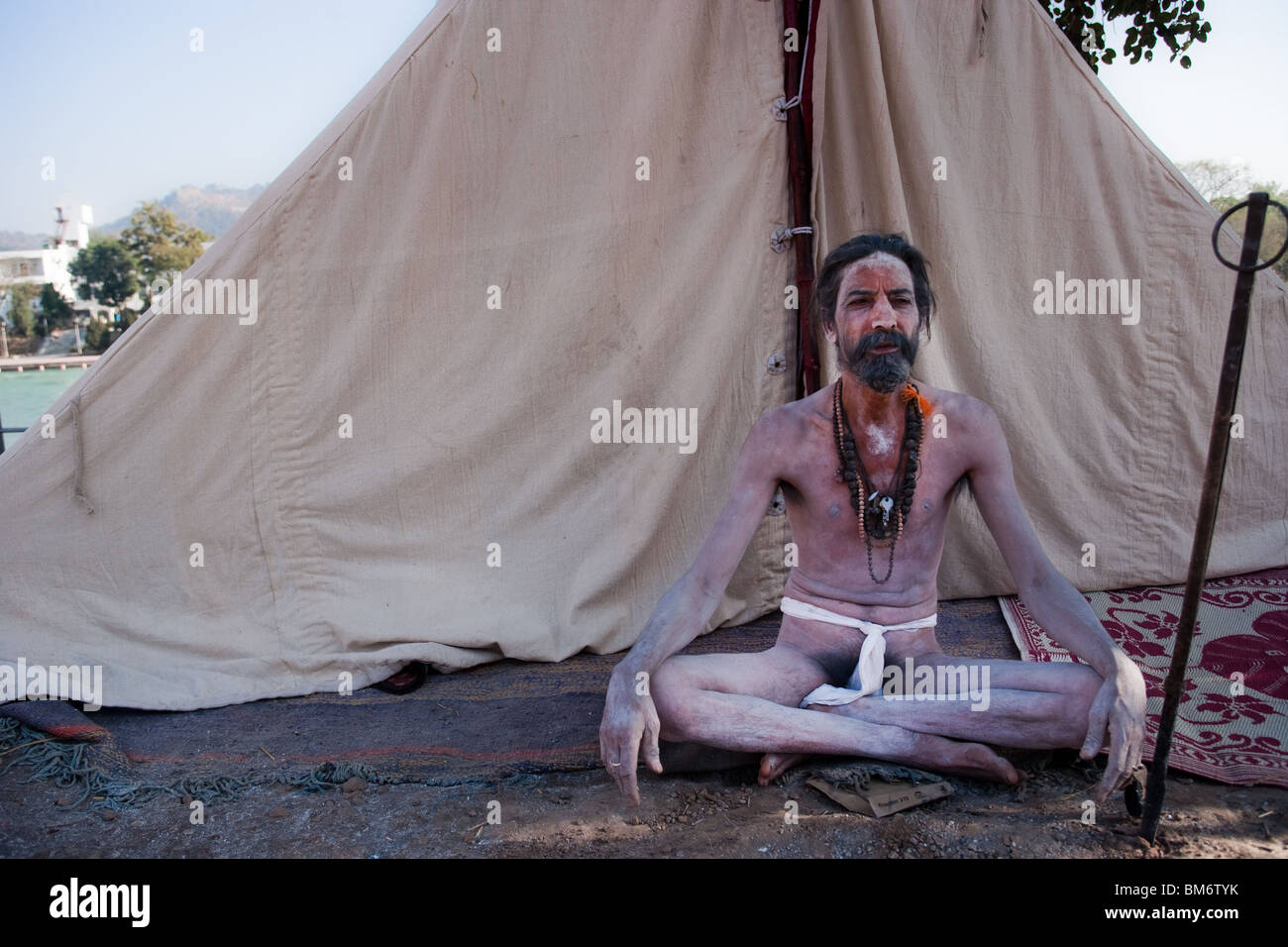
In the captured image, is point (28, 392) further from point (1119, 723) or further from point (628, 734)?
point (1119, 723)

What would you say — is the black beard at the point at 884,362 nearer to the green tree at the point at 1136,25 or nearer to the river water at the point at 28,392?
the green tree at the point at 1136,25

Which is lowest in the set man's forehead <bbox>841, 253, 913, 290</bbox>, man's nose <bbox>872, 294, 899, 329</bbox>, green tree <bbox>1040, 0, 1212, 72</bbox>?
man's nose <bbox>872, 294, 899, 329</bbox>

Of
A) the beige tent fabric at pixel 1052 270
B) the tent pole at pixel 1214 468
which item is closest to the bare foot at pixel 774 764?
the tent pole at pixel 1214 468

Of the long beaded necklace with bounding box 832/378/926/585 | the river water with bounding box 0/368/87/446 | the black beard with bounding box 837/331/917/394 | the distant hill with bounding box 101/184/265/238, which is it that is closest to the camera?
the black beard with bounding box 837/331/917/394

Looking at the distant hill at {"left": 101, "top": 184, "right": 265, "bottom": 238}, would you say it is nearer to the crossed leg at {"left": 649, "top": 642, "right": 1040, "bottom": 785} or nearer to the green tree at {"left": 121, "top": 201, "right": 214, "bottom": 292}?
the green tree at {"left": 121, "top": 201, "right": 214, "bottom": 292}

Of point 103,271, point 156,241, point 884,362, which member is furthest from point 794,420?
point 103,271

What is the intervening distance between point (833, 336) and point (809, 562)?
2.01 feet

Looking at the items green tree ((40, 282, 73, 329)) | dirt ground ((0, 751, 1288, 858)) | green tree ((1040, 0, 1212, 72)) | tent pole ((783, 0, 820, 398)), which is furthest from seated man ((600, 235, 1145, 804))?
green tree ((40, 282, 73, 329))

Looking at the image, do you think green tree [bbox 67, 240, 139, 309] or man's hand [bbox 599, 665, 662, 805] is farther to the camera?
green tree [bbox 67, 240, 139, 309]

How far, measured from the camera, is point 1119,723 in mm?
1841

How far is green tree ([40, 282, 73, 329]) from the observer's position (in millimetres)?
25969

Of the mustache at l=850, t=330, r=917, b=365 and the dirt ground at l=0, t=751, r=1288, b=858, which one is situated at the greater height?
the mustache at l=850, t=330, r=917, b=365

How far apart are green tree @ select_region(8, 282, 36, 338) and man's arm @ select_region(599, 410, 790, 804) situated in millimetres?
28400
